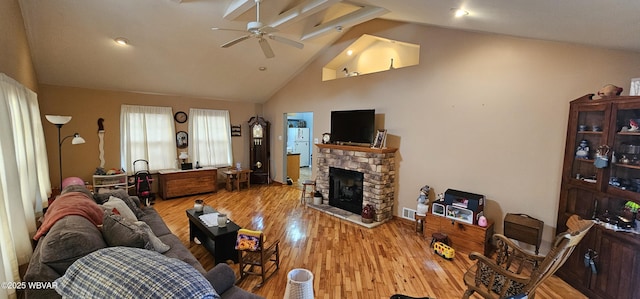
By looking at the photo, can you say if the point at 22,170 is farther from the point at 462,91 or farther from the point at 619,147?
the point at 619,147

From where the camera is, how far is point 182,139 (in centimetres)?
620

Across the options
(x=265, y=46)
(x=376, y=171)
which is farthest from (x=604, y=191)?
(x=265, y=46)

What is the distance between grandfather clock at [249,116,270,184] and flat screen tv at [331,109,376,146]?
2571mm

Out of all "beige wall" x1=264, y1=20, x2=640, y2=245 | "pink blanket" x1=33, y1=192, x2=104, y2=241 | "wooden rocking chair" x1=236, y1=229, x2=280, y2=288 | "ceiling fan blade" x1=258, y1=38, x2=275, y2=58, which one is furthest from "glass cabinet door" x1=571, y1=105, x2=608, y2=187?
"pink blanket" x1=33, y1=192, x2=104, y2=241

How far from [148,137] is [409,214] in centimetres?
563

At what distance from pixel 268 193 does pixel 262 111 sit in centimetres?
256

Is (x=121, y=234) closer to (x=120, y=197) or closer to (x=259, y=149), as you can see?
(x=120, y=197)

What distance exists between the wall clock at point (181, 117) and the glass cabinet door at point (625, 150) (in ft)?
23.3

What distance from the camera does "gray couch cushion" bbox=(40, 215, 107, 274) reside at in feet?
5.12

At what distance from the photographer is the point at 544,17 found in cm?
218

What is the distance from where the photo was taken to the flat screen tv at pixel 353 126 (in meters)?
4.59

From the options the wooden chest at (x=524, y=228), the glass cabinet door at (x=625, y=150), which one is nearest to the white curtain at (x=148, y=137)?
the wooden chest at (x=524, y=228)

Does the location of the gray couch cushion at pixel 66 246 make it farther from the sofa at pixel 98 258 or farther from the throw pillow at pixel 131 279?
the throw pillow at pixel 131 279

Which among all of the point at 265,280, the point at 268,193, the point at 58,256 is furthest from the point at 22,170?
the point at 268,193
